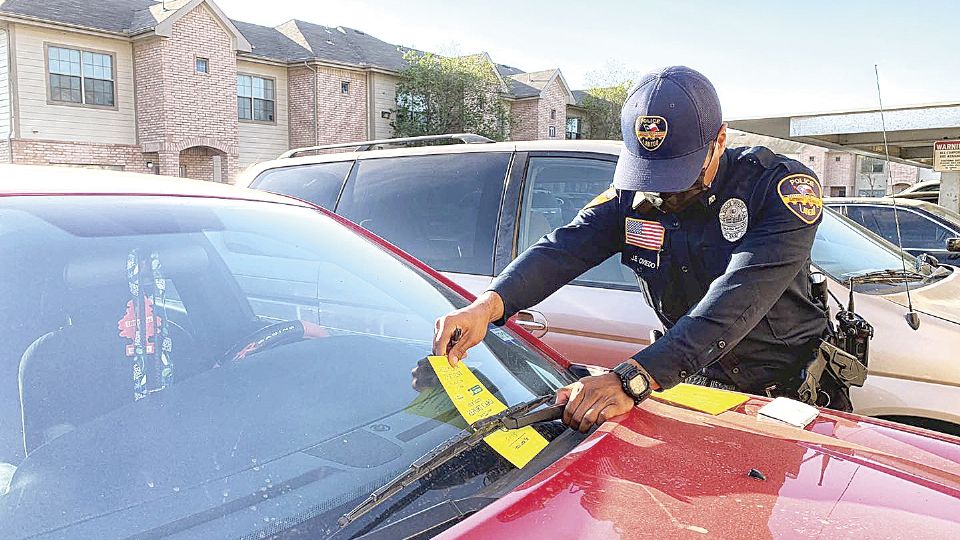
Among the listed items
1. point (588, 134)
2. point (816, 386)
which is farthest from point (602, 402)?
point (588, 134)

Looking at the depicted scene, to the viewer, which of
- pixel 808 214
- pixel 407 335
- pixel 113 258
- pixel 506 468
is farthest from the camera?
pixel 808 214

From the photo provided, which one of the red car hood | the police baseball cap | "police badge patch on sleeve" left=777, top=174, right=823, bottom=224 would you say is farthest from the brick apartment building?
the red car hood

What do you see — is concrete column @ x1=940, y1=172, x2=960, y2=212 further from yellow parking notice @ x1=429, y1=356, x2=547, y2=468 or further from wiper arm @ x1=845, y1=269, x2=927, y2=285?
yellow parking notice @ x1=429, y1=356, x2=547, y2=468

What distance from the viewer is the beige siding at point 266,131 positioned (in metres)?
21.4

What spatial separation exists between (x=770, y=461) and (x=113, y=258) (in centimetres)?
137

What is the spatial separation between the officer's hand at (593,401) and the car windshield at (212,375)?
47 millimetres

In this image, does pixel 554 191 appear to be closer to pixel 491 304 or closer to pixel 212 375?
pixel 491 304

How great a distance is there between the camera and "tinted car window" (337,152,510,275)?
3264mm

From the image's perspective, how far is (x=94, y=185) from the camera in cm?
162

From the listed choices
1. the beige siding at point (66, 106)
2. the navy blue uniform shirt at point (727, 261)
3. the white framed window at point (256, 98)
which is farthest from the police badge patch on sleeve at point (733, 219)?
the white framed window at point (256, 98)

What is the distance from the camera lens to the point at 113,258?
1.50m

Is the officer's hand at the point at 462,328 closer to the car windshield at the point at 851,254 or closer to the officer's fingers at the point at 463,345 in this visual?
the officer's fingers at the point at 463,345

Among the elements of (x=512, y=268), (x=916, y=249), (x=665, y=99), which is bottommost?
(x=916, y=249)

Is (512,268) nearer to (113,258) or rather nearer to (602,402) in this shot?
A: (602,402)
